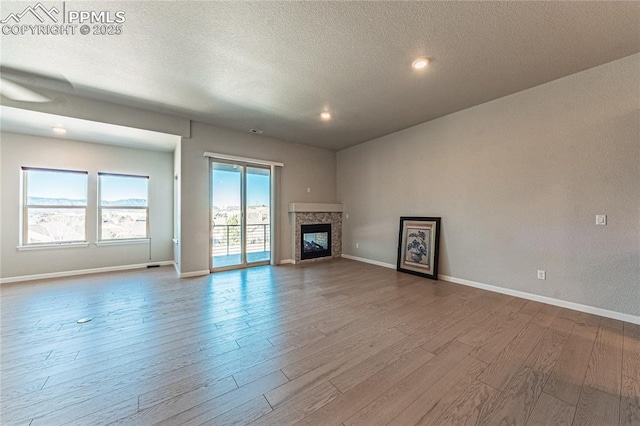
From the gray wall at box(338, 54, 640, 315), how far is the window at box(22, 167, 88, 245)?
665 cm

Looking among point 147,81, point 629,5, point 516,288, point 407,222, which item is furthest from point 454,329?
point 147,81

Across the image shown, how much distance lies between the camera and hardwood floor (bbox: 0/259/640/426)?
1.43 meters

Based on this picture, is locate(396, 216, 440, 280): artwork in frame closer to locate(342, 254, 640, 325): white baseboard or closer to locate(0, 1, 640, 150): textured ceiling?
locate(342, 254, 640, 325): white baseboard

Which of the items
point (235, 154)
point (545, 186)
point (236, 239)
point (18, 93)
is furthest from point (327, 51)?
point (18, 93)

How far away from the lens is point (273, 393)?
157 centimetres

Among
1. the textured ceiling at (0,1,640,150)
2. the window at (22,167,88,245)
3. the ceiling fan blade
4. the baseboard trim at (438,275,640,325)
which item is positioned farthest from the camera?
the window at (22,167,88,245)

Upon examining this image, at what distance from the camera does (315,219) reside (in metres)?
6.01

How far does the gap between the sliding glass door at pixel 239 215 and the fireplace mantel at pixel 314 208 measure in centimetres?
60

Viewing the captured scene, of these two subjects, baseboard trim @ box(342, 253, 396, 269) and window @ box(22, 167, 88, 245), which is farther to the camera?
baseboard trim @ box(342, 253, 396, 269)

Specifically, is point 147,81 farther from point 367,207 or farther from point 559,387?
point 559,387

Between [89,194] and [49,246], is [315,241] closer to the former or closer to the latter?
[89,194]

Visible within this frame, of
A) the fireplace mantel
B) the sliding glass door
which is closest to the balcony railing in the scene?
the sliding glass door

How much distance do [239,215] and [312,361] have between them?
3814 millimetres

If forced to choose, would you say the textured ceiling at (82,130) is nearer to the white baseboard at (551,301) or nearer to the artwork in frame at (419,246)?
the artwork in frame at (419,246)
